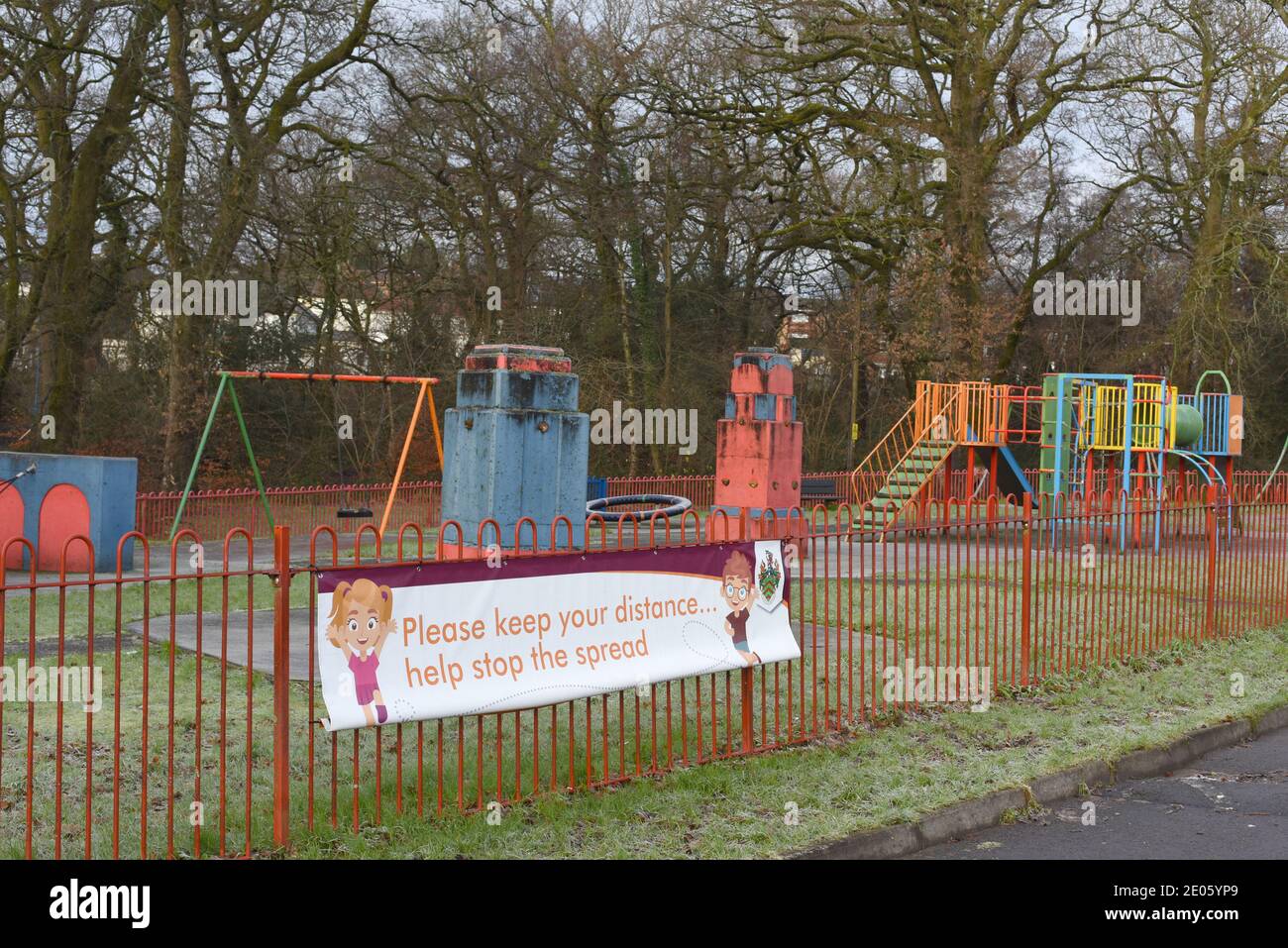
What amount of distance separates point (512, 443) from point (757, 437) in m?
5.79

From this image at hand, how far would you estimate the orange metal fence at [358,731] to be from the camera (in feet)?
19.4

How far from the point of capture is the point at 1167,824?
7.03 m

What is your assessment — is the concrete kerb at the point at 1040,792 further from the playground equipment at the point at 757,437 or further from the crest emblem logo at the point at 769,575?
the playground equipment at the point at 757,437

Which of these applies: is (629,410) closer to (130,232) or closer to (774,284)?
(774,284)

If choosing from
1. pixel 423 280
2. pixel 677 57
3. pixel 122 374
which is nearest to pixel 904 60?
pixel 677 57

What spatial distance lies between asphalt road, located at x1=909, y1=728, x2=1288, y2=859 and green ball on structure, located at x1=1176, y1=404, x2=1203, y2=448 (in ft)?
52.4

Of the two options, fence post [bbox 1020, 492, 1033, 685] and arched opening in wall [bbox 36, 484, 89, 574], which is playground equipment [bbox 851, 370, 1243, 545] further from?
arched opening in wall [bbox 36, 484, 89, 574]

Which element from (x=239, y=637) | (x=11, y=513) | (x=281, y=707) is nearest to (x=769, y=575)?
(x=281, y=707)

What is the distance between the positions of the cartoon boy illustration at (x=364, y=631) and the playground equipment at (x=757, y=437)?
1343 centimetres

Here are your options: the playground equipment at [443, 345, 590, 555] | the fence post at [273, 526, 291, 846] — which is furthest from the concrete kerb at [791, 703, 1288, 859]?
the playground equipment at [443, 345, 590, 555]

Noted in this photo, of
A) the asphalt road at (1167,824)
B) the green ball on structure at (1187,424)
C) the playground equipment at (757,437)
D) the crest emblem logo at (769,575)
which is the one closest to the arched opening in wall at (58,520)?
the playground equipment at (757,437)

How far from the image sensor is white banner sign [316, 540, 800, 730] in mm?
6016

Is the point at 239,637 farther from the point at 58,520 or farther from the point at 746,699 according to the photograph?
the point at 58,520

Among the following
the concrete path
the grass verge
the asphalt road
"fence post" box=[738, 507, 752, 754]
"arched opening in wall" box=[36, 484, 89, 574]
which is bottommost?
the asphalt road
